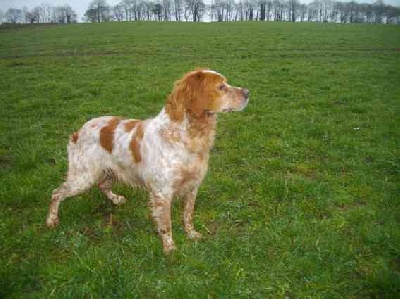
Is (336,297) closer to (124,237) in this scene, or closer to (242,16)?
(124,237)

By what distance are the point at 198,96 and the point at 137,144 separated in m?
1.09

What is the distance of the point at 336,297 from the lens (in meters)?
4.38

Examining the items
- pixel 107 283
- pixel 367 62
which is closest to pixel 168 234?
pixel 107 283

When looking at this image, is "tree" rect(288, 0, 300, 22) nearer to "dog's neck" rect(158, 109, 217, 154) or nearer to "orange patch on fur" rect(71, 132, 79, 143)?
"orange patch on fur" rect(71, 132, 79, 143)

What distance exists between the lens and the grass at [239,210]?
4.59 m

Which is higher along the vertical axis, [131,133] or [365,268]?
[131,133]

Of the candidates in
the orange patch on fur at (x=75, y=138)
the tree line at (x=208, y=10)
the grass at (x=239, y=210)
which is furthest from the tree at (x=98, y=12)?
the orange patch on fur at (x=75, y=138)

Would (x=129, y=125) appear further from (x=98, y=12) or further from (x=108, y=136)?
(x=98, y=12)

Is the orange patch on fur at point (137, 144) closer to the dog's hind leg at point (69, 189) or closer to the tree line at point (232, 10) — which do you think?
the dog's hind leg at point (69, 189)

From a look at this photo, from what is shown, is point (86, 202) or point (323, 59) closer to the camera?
point (86, 202)

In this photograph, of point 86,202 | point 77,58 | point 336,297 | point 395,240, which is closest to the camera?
point 336,297

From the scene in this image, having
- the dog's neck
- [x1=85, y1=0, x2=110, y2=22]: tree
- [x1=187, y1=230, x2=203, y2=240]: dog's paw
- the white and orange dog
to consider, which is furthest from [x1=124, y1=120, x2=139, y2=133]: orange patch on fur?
[x1=85, y1=0, x2=110, y2=22]: tree

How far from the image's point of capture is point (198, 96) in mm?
5074

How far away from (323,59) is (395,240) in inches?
728
